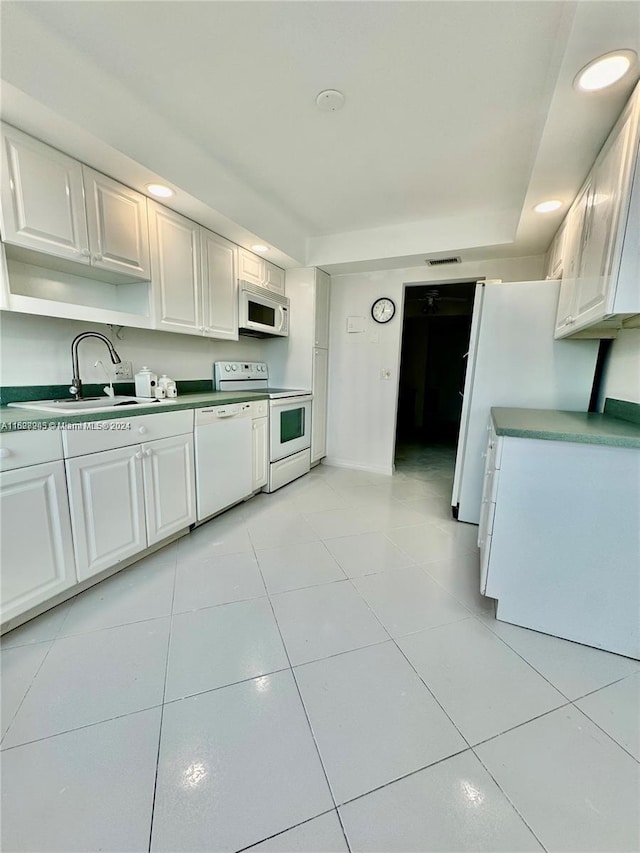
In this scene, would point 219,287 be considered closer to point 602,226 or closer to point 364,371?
point 364,371

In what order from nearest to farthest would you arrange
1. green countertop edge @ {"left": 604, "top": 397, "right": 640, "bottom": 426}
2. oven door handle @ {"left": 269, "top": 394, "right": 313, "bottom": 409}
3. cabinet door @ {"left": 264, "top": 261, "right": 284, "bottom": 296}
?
green countertop edge @ {"left": 604, "top": 397, "right": 640, "bottom": 426}
oven door handle @ {"left": 269, "top": 394, "right": 313, "bottom": 409}
cabinet door @ {"left": 264, "top": 261, "right": 284, "bottom": 296}

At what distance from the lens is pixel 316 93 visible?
1.61 m

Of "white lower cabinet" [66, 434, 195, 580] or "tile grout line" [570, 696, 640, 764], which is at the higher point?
"white lower cabinet" [66, 434, 195, 580]

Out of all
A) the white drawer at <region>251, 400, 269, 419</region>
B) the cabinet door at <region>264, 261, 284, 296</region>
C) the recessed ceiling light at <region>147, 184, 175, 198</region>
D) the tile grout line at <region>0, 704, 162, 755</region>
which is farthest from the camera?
the cabinet door at <region>264, 261, 284, 296</region>

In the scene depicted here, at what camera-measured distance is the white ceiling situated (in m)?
1.25

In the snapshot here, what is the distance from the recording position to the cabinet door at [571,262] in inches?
70.8

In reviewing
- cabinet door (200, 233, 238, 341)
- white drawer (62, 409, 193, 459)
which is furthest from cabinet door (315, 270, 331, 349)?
white drawer (62, 409, 193, 459)

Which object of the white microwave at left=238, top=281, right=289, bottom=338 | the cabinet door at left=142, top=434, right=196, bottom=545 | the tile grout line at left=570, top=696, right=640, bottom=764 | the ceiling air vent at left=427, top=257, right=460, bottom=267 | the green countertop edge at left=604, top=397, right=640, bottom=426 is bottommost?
the tile grout line at left=570, top=696, right=640, bottom=764

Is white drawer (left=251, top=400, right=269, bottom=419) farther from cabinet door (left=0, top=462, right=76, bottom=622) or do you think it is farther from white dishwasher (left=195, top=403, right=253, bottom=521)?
cabinet door (left=0, top=462, right=76, bottom=622)

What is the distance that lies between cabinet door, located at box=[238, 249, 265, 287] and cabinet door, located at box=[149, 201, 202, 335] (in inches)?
19.3

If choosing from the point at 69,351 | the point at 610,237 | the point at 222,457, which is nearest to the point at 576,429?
the point at 610,237

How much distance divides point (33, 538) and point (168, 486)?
70 cm

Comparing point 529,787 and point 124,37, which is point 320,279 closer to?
point 124,37

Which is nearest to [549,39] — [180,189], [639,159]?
[639,159]
